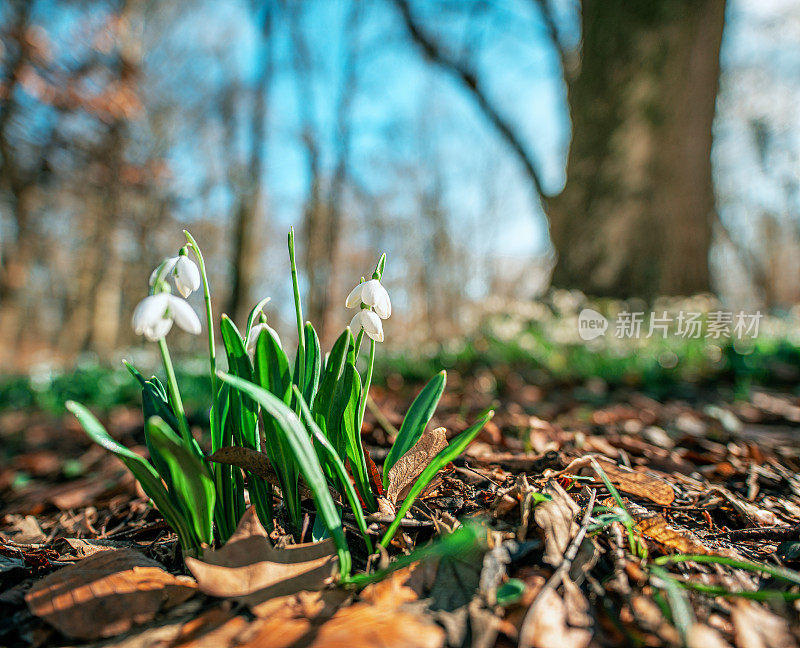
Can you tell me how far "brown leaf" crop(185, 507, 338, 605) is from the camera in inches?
28.3

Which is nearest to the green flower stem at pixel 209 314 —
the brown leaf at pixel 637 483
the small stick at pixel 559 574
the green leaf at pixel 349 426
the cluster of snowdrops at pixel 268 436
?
the cluster of snowdrops at pixel 268 436

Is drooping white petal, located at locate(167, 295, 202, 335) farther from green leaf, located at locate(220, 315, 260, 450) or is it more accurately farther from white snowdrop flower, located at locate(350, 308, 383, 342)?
white snowdrop flower, located at locate(350, 308, 383, 342)

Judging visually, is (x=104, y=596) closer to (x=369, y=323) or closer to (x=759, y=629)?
(x=369, y=323)

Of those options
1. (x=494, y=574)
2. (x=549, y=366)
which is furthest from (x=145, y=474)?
(x=549, y=366)

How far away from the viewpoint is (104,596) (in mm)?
751

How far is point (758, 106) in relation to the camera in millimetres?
17672

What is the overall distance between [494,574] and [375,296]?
0.50 m

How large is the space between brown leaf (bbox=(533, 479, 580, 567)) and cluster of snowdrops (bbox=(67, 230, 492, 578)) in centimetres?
20

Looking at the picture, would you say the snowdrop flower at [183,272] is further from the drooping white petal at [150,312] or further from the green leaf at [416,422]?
the green leaf at [416,422]

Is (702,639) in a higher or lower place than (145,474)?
lower

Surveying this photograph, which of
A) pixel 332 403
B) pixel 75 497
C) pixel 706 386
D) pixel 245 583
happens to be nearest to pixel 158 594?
pixel 245 583

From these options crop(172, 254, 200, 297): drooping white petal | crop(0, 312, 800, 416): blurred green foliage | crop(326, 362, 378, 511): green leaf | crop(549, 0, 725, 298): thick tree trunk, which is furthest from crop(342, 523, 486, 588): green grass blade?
crop(549, 0, 725, 298): thick tree trunk

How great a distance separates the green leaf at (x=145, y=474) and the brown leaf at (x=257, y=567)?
127 mm

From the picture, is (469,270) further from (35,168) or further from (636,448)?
(636,448)
